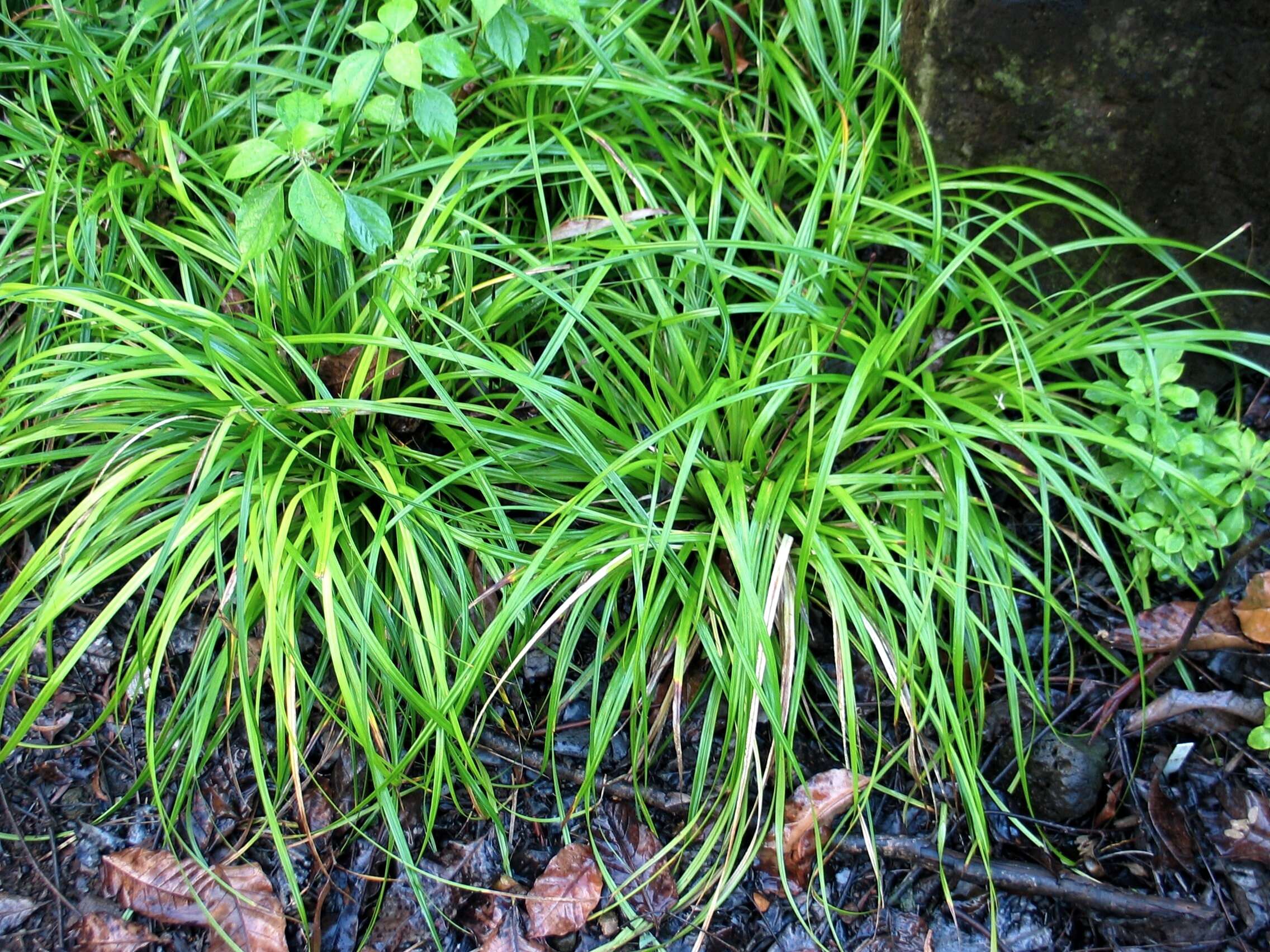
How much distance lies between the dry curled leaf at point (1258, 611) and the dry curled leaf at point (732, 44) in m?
1.82

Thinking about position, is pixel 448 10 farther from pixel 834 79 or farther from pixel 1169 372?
pixel 1169 372

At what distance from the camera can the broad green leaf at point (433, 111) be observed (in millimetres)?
1877

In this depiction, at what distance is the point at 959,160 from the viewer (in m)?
2.24

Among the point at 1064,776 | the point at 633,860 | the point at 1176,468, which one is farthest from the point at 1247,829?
the point at 633,860

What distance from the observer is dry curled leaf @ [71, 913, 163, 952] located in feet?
5.70

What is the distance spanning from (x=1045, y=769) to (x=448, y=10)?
230 cm

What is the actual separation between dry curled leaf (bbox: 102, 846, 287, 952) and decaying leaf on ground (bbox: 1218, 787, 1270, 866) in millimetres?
1912

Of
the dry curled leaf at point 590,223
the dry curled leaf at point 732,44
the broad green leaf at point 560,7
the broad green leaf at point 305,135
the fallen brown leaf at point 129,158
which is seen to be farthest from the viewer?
the dry curled leaf at point 732,44

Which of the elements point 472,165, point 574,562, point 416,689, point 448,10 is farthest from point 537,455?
point 448,10

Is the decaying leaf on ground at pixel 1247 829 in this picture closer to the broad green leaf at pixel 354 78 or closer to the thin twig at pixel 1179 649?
the thin twig at pixel 1179 649

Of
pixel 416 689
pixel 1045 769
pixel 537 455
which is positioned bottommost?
pixel 1045 769

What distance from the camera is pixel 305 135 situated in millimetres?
1677

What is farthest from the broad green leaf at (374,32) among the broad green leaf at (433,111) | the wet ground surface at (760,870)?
the wet ground surface at (760,870)

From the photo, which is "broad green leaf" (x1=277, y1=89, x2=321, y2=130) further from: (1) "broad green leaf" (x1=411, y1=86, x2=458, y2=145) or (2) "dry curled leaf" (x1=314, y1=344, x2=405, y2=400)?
(2) "dry curled leaf" (x1=314, y1=344, x2=405, y2=400)
